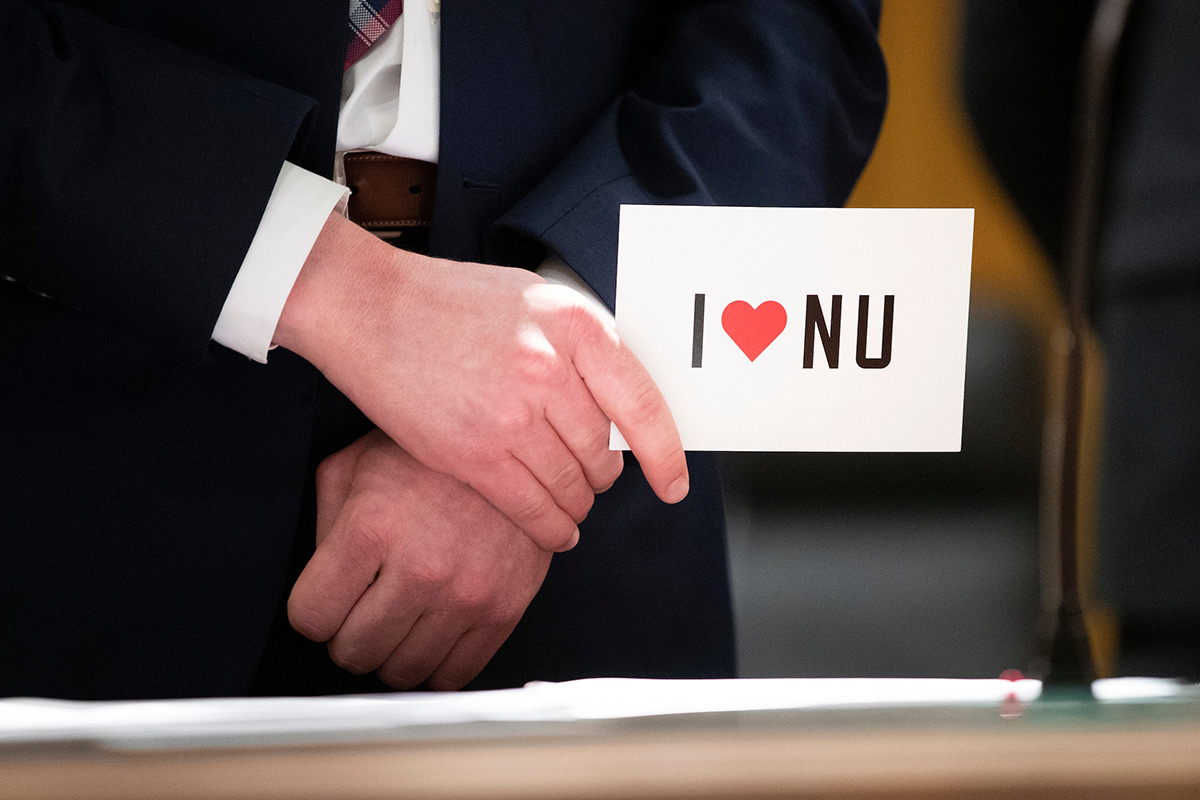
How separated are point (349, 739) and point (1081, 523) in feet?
2.03

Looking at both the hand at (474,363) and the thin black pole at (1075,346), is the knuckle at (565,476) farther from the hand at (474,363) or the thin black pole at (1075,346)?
the thin black pole at (1075,346)

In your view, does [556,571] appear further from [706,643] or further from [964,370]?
[964,370]

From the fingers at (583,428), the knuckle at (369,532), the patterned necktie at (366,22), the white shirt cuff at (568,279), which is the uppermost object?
the patterned necktie at (366,22)

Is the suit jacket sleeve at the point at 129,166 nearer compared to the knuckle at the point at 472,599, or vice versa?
the suit jacket sleeve at the point at 129,166

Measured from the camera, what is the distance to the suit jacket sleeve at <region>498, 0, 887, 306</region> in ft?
1.79

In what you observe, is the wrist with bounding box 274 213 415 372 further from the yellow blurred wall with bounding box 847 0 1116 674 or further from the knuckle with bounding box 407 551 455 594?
the yellow blurred wall with bounding box 847 0 1116 674

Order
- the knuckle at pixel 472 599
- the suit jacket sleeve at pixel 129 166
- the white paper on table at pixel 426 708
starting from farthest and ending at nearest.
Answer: the knuckle at pixel 472 599 < the suit jacket sleeve at pixel 129 166 < the white paper on table at pixel 426 708

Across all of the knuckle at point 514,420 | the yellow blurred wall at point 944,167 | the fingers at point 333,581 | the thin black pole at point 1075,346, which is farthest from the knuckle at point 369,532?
the thin black pole at point 1075,346

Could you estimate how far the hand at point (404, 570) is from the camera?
21.9 inches

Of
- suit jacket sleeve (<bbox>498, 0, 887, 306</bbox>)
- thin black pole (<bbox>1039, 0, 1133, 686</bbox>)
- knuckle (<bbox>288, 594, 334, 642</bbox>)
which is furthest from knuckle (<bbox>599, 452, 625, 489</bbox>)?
thin black pole (<bbox>1039, 0, 1133, 686</bbox>)

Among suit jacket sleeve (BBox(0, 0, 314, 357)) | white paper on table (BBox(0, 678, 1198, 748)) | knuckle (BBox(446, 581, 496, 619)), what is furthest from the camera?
knuckle (BBox(446, 581, 496, 619))

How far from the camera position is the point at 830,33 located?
62cm

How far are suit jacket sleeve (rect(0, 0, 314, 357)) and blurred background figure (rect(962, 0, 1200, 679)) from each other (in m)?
0.48

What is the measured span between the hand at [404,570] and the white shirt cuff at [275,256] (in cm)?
11
